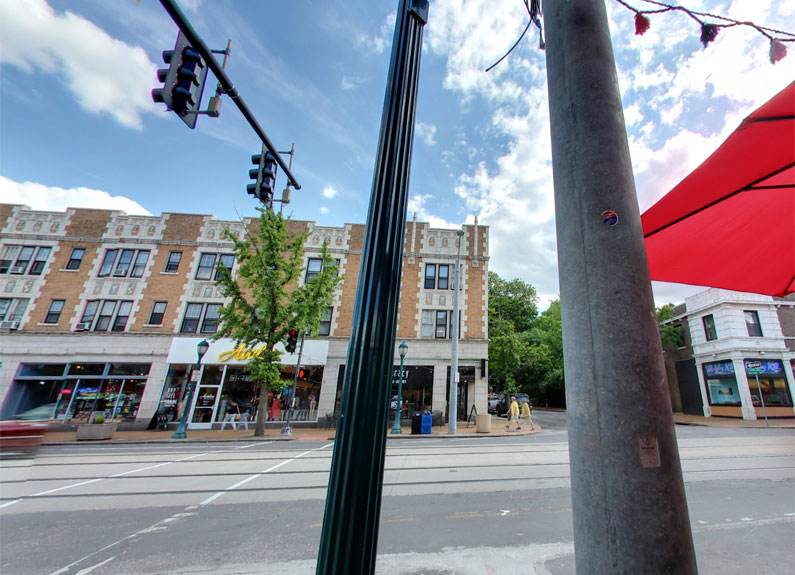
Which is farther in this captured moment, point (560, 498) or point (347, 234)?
point (347, 234)

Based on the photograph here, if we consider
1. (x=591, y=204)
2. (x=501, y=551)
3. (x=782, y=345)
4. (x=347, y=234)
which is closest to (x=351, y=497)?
(x=591, y=204)

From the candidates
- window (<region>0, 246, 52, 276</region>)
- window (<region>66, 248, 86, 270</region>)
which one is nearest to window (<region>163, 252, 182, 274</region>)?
window (<region>66, 248, 86, 270</region>)

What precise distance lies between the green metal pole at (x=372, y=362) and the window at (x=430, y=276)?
69.6ft

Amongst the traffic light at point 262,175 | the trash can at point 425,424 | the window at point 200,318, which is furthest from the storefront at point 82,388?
the traffic light at point 262,175

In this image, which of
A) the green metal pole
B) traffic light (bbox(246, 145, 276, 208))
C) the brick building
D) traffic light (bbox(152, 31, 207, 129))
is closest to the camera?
the green metal pole

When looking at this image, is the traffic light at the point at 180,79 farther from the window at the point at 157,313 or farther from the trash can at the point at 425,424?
the window at the point at 157,313

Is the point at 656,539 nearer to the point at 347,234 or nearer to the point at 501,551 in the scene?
the point at 501,551

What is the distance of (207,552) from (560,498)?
5.29 metres

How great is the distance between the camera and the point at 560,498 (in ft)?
19.0

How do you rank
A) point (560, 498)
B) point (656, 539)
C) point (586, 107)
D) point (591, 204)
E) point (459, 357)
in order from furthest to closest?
1. point (459, 357)
2. point (560, 498)
3. point (586, 107)
4. point (591, 204)
5. point (656, 539)

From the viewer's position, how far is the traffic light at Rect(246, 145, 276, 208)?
734 cm

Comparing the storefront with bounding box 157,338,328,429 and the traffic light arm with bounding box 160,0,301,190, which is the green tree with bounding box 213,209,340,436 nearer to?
the storefront with bounding box 157,338,328,429

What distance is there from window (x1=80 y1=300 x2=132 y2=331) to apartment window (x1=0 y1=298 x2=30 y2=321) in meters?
3.58

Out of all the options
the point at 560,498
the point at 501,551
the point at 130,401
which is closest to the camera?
the point at 501,551
